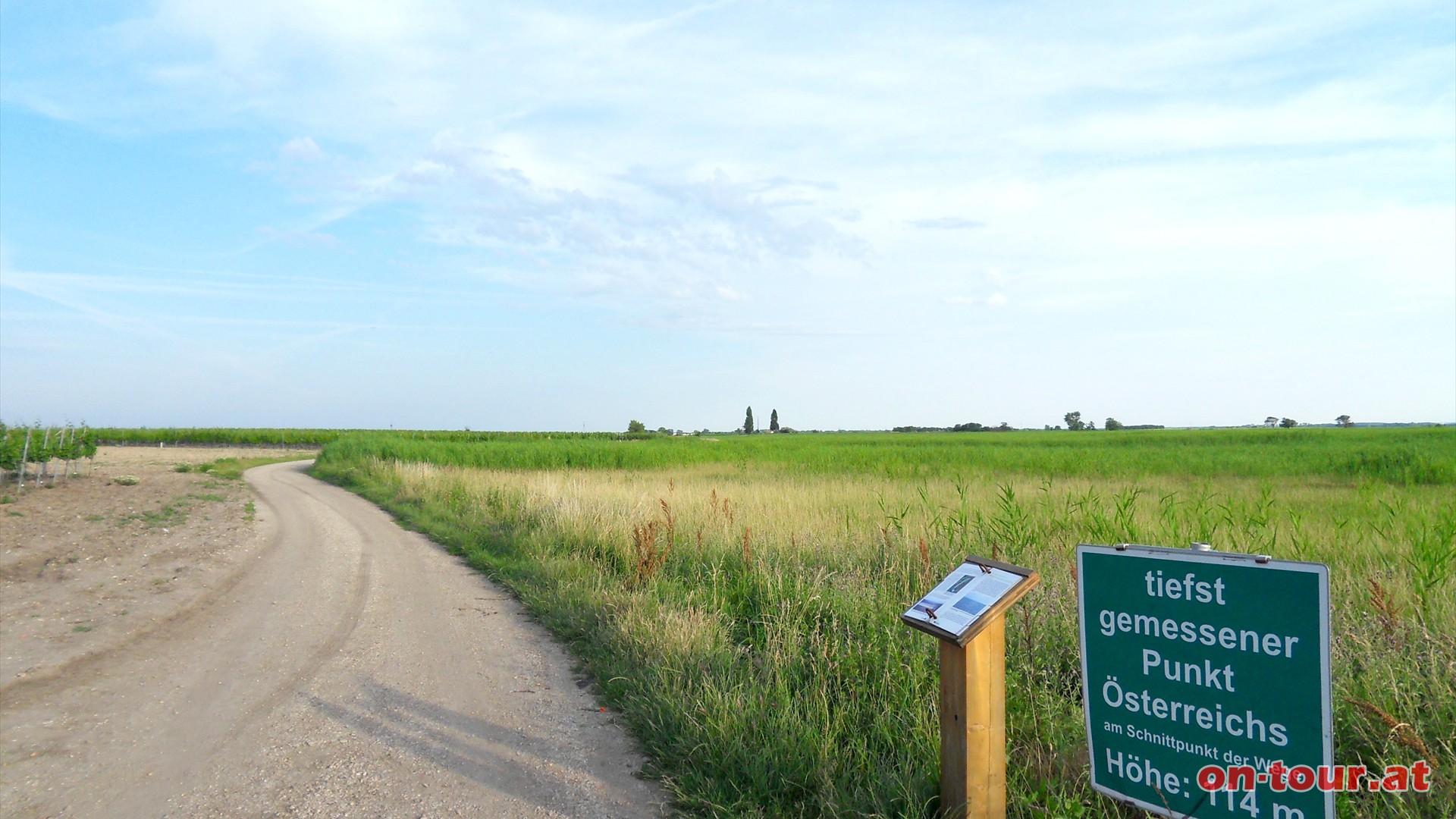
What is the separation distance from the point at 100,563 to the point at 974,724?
11576 millimetres

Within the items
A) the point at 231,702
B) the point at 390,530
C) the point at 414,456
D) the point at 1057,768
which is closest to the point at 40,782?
the point at 231,702

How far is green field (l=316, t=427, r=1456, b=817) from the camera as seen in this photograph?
3738mm

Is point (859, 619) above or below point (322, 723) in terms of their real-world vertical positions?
above

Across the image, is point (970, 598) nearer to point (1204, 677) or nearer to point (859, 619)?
point (1204, 677)


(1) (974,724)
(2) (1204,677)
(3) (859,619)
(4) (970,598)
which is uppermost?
(4) (970,598)

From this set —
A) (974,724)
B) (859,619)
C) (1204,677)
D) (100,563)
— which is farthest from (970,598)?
(100,563)

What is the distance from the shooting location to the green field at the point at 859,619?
12.3ft

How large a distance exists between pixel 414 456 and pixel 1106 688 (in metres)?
32.8

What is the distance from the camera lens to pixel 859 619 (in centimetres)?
571

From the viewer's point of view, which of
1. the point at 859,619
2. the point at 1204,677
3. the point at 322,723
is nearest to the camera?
the point at 1204,677

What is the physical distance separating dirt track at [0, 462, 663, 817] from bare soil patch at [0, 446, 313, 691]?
1.21ft

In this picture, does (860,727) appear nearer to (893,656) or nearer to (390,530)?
(893,656)

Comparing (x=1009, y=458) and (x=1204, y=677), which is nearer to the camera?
(x=1204, y=677)

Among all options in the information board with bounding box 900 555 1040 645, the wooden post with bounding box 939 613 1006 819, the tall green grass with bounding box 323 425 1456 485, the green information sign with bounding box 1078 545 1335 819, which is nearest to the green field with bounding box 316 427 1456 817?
the wooden post with bounding box 939 613 1006 819
